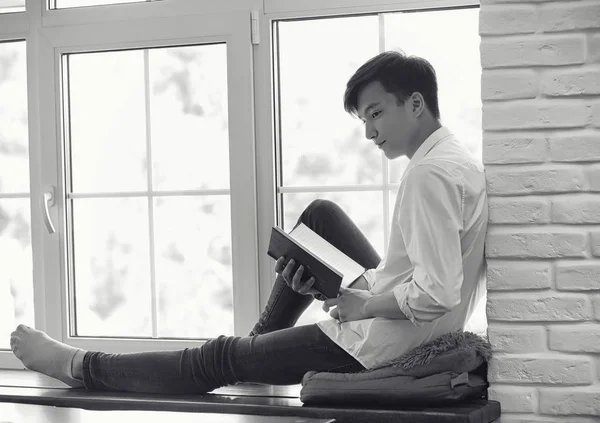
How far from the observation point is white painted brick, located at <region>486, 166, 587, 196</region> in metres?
2.13

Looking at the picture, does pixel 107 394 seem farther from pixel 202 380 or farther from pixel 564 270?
pixel 564 270

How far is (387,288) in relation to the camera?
2.22 meters

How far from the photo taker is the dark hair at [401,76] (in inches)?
88.5

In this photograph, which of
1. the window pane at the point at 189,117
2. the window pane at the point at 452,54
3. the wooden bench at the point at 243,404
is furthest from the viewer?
the window pane at the point at 189,117

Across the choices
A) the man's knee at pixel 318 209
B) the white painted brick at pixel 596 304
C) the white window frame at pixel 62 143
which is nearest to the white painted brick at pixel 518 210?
the white painted brick at pixel 596 304

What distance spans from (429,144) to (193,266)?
1.15 meters

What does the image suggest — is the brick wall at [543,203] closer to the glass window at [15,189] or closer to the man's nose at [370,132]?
the man's nose at [370,132]

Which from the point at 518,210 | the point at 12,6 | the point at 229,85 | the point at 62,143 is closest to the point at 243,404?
the point at 518,210

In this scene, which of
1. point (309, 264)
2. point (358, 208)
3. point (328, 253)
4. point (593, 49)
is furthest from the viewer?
point (358, 208)

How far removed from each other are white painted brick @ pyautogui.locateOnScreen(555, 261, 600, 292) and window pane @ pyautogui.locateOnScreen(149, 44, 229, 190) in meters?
1.26

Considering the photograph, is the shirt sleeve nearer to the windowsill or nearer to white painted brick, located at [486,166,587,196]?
white painted brick, located at [486,166,587,196]

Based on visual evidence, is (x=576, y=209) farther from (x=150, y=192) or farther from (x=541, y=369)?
(x=150, y=192)

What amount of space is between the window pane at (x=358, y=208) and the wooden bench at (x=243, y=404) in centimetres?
59

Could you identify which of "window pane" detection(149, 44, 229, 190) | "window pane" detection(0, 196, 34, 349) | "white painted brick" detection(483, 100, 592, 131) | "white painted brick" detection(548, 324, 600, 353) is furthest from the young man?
"window pane" detection(0, 196, 34, 349)
